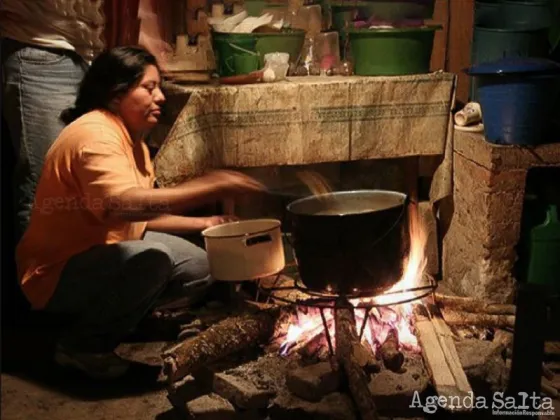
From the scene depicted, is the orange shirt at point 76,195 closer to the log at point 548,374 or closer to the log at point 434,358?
the log at point 434,358

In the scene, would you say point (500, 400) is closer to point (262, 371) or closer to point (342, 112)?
point (262, 371)

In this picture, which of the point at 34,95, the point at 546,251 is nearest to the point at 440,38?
the point at 546,251

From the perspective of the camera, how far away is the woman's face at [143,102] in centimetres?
377

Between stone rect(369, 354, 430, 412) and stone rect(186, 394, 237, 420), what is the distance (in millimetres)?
593

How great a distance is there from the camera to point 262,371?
357 centimetres

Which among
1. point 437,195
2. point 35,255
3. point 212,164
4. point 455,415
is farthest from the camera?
point 437,195

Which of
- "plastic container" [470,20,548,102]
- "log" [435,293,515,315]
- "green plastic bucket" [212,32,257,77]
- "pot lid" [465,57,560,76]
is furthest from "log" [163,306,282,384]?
"plastic container" [470,20,548,102]

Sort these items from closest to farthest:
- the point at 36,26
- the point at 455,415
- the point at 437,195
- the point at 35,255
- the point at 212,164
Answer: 1. the point at 455,415
2. the point at 35,255
3. the point at 36,26
4. the point at 212,164
5. the point at 437,195

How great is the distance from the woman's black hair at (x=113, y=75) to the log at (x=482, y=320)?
1965 millimetres

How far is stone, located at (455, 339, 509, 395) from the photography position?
3.55 metres

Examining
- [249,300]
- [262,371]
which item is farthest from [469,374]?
[249,300]

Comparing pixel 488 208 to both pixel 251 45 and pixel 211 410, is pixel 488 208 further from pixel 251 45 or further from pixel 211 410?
pixel 211 410

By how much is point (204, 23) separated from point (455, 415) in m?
3.06

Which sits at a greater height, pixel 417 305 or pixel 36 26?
pixel 36 26
